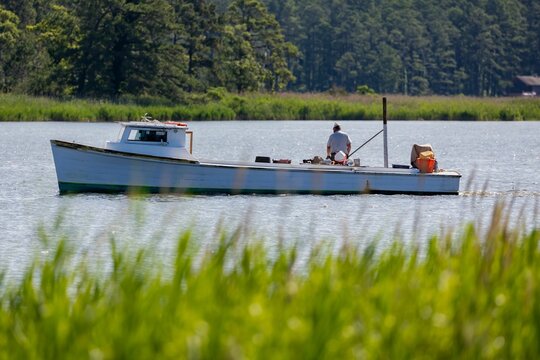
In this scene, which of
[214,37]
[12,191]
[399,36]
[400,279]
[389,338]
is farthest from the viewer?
[399,36]

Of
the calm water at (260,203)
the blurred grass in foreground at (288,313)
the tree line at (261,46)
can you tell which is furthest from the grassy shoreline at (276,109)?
the blurred grass in foreground at (288,313)

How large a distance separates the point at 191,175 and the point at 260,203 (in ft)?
5.64

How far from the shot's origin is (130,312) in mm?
8289

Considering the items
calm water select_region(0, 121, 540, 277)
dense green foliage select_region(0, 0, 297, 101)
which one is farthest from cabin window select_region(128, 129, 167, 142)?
dense green foliage select_region(0, 0, 297, 101)

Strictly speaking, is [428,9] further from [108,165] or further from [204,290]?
[204,290]

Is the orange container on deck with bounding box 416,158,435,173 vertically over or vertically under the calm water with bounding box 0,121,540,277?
over

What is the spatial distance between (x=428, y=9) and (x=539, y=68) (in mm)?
15322

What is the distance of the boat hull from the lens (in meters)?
30.3

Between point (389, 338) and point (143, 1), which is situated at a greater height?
point (143, 1)

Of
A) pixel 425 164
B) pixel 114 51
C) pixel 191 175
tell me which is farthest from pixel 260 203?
pixel 114 51

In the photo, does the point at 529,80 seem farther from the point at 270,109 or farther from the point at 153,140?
the point at 153,140

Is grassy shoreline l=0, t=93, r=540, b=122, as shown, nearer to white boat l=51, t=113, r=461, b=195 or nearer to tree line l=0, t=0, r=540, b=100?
tree line l=0, t=0, r=540, b=100

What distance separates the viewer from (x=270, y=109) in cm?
8569

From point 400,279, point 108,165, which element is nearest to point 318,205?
point 108,165
